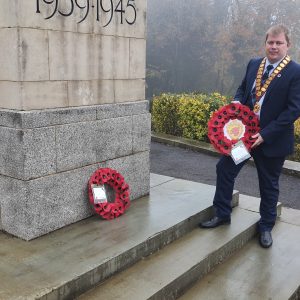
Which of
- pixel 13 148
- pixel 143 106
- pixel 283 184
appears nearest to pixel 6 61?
pixel 13 148

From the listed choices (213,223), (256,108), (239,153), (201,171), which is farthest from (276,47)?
(201,171)

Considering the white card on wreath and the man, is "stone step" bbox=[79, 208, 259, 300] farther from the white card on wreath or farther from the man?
the white card on wreath

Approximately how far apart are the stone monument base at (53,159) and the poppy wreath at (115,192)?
0.24ft

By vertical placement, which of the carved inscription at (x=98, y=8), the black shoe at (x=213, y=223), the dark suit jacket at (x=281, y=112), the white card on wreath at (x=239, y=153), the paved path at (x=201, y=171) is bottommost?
the paved path at (x=201, y=171)

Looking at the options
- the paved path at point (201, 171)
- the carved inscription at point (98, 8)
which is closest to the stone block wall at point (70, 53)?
the carved inscription at point (98, 8)

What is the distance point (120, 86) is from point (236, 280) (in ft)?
7.10

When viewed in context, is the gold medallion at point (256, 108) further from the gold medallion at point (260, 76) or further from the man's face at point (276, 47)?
the man's face at point (276, 47)

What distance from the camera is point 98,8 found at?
12.5ft

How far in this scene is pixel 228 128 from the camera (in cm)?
392

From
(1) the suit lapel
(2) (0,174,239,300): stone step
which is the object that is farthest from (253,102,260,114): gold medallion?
Result: (2) (0,174,239,300): stone step

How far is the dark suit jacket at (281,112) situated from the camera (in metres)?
3.62

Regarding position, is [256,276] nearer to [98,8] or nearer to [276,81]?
[276,81]

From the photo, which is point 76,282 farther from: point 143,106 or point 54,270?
point 143,106

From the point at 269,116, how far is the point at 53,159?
1983 mm
